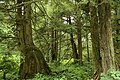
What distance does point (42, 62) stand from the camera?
767 cm

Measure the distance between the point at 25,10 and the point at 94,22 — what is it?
258 centimetres

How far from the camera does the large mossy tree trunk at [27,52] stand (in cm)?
749

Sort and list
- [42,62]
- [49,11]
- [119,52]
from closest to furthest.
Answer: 1. [42,62]
2. [119,52]
3. [49,11]

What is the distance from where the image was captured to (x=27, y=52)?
7.61m

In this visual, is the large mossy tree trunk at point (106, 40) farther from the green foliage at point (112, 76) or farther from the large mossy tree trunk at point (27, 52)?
the large mossy tree trunk at point (27, 52)

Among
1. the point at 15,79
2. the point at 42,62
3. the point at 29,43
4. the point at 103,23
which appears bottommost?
the point at 15,79

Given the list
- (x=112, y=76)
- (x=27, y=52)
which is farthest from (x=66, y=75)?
(x=112, y=76)

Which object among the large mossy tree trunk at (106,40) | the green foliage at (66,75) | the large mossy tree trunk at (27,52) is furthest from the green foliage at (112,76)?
the large mossy tree trunk at (27,52)

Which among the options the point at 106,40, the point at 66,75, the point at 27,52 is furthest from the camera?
the point at 66,75

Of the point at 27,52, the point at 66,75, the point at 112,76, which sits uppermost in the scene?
the point at 27,52

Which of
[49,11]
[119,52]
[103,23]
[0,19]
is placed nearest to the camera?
[0,19]

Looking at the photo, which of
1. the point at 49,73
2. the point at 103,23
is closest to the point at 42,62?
the point at 49,73

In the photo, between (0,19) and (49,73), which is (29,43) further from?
(0,19)

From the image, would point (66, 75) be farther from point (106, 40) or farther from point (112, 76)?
point (112, 76)
